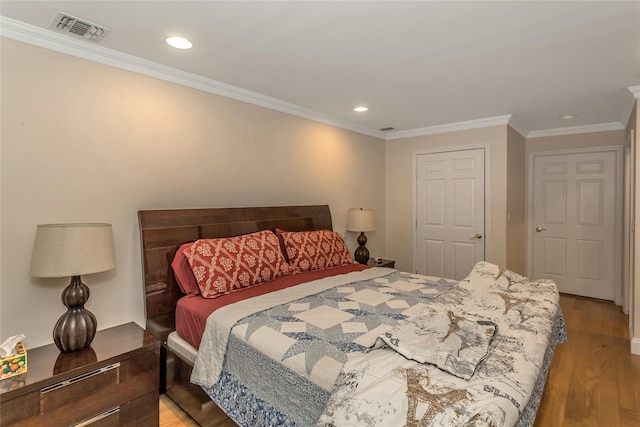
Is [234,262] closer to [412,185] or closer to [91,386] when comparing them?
[91,386]

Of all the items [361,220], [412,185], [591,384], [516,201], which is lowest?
[591,384]

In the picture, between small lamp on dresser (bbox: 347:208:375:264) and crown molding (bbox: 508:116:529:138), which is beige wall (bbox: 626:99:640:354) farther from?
small lamp on dresser (bbox: 347:208:375:264)

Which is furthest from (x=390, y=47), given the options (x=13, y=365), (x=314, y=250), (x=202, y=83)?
(x=13, y=365)

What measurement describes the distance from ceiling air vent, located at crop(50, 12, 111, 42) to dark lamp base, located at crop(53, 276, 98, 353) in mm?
1406

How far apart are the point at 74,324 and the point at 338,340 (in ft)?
4.59

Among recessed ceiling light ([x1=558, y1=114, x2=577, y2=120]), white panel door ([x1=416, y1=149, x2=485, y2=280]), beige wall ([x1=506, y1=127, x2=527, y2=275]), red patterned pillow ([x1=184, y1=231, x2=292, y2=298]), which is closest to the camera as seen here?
red patterned pillow ([x1=184, y1=231, x2=292, y2=298])

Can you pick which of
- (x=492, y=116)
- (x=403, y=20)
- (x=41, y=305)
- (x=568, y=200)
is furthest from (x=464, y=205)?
(x=41, y=305)

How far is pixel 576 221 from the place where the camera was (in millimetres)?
4582

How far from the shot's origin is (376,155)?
15.4ft

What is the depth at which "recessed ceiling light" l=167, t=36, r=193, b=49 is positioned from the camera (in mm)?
2039

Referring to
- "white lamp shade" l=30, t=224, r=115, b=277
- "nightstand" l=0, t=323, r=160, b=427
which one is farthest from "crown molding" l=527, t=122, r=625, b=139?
"white lamp shade" l=30, t=224, r=115, b=277

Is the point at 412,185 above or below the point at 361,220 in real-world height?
above

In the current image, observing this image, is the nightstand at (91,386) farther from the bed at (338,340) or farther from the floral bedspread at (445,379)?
the floral bedspread at (445,379)

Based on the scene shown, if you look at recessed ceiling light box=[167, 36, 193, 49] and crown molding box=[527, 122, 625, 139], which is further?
crown molding box=[527, 122, 625, 139]
